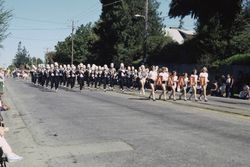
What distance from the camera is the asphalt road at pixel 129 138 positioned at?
9914 millimetres

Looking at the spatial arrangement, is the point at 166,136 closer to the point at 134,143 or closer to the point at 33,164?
the point at 134,143

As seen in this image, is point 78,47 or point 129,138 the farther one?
point 78,47

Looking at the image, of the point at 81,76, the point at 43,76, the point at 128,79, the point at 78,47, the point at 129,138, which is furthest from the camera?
the point at 78,47

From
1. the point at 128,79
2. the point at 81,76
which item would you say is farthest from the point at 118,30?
the point at 81,76

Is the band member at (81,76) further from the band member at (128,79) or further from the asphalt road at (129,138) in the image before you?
the asphalt road at (129,138)

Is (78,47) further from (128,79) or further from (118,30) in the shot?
(128,79)

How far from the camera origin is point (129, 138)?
12586 mm

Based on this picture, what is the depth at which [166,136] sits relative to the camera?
12.9 m

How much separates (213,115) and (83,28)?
84244 mm

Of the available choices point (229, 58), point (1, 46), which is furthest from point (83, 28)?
point (1, 46)

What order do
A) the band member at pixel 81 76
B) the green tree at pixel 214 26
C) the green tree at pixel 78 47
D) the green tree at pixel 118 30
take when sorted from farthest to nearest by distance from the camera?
1. the green tree at pixel 78 47
2. the green tree at pixel 118 30
3. the green tree at pixel 214 26
4. the band member at pixel 81 76

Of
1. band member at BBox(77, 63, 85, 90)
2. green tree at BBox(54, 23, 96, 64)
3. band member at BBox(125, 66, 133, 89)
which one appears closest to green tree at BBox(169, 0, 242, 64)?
band member at BBox(125, 66, 133, 89)

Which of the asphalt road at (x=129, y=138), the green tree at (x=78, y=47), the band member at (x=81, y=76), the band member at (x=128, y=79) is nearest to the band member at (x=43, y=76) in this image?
the band member at (x=81, y=76)

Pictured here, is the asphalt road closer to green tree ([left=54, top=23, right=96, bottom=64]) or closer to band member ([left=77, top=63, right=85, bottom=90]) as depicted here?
band member ([left=77, top=63, right=85, bottom=90])
